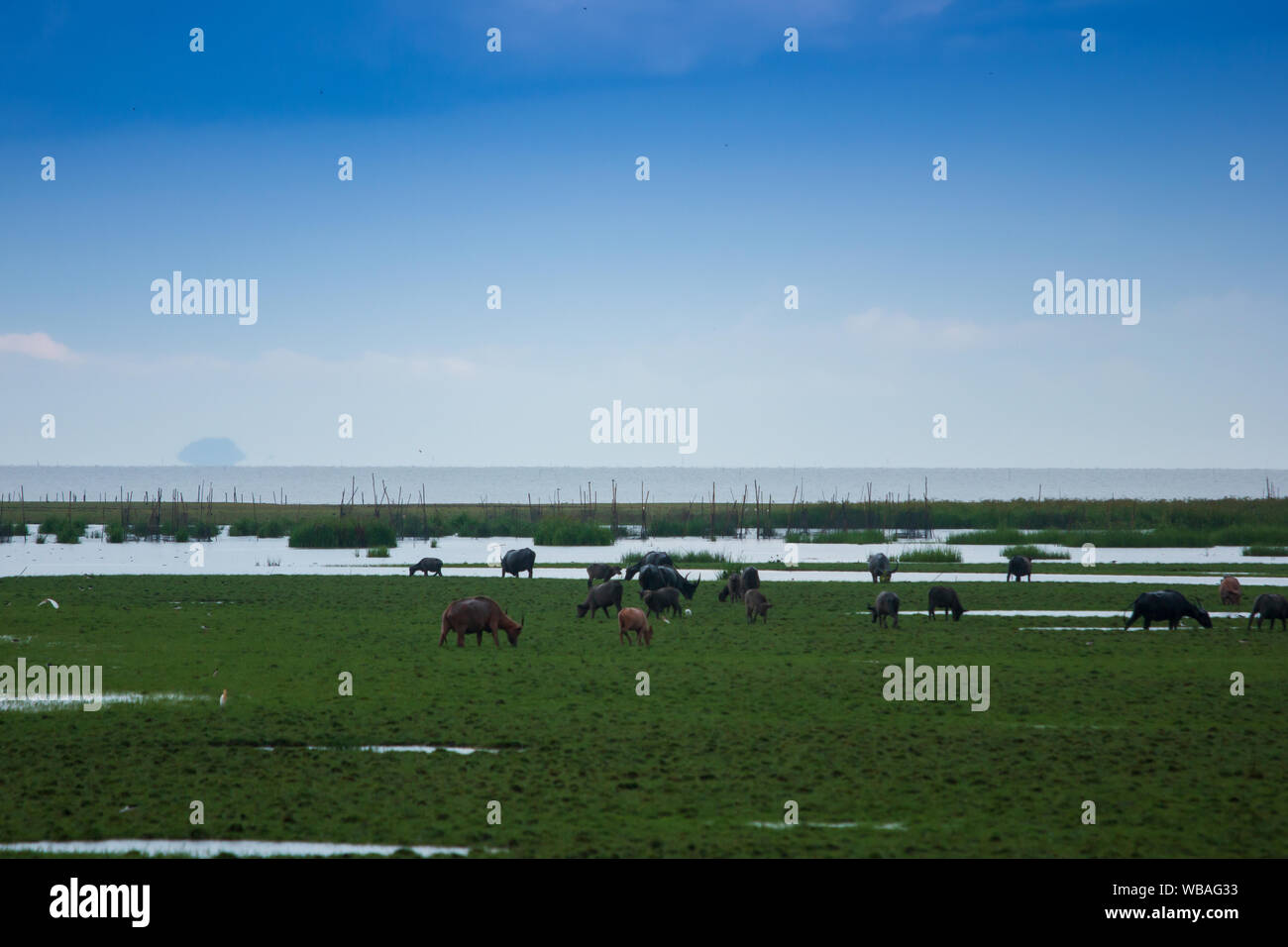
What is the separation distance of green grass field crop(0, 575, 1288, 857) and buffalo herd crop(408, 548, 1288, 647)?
562 millimetres

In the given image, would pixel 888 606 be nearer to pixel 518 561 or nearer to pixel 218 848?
pixel 518 561

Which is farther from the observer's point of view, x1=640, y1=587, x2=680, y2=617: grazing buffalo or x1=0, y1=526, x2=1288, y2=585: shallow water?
x1=0, y1=526, x2=1288, y2=585: shallow water

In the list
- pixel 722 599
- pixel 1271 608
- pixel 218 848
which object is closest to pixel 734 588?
pixel 722 599

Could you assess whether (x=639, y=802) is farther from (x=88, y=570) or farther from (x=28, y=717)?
(x=88, y=570)

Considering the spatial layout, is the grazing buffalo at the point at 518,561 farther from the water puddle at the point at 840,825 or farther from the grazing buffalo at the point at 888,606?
the water puddle at the point at 840,825

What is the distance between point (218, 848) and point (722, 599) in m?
23.9

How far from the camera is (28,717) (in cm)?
1548

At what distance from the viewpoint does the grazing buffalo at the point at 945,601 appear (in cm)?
2752

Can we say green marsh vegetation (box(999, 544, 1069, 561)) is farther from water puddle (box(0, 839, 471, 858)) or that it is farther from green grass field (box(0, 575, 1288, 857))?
water puddle (box(0, 839, 471, 858))

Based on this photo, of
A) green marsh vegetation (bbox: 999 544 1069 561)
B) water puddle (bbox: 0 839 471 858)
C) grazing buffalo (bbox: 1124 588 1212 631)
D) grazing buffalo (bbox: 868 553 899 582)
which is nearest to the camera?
water puddle (bbox: 0 839 471 858)

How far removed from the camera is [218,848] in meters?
9.59

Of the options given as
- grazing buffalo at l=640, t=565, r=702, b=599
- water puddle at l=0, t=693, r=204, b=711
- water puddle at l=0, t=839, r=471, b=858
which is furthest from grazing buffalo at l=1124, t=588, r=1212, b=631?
water puddle at l=0, t=839, r=471, b=858

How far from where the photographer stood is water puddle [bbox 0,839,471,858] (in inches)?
370

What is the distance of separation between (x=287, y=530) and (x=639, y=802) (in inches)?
2918
